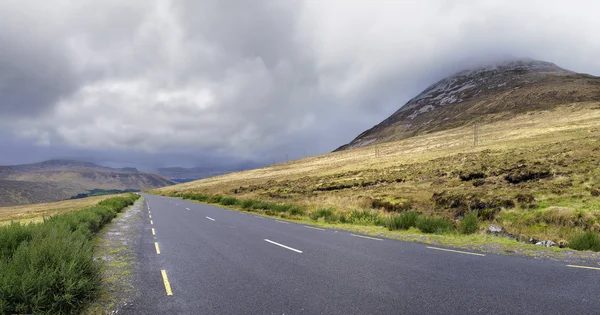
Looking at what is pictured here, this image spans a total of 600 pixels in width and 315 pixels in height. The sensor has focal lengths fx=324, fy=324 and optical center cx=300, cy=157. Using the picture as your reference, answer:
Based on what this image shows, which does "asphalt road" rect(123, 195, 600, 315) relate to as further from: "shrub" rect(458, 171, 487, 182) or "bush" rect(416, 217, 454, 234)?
"shrub" rect(458, 171, 487, 182)

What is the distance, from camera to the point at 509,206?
21203mm

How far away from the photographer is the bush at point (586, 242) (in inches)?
428

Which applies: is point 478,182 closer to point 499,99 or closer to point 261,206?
point 261,206

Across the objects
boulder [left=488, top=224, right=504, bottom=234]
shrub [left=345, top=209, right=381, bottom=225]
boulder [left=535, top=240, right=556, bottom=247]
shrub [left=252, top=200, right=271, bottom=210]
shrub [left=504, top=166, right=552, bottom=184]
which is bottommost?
boulder [left=488, top=224, right=504, bottom=234]

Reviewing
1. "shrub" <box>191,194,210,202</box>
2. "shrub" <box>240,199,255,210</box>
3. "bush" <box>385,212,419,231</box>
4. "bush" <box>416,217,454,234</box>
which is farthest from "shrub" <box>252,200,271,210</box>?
"shrub" <box>191,194,210,202</box>

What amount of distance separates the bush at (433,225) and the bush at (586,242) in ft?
16.3

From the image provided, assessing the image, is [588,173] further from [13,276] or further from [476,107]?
[476,107]

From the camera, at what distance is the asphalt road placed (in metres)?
5.85

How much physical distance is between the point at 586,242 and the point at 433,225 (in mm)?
6158

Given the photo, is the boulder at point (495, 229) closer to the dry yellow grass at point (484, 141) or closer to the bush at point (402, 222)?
the bush at point (402, 222)

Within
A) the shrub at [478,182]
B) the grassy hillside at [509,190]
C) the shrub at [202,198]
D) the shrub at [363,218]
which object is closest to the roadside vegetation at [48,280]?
the shrub at [363,218]

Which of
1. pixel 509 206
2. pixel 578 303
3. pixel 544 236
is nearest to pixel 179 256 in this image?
pixel 578 303

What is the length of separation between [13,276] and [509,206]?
2437 cm

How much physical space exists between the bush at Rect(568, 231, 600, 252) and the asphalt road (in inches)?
136
